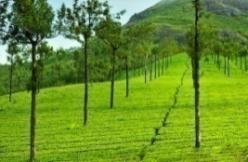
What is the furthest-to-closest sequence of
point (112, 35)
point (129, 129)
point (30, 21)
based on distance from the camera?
point (112, 35), point (129, 129), point (30, 21)

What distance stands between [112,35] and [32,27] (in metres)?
43.7

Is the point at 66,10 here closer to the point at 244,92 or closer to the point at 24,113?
the point at 24,113

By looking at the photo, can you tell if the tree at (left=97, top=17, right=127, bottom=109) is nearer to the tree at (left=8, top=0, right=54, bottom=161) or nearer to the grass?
the grass

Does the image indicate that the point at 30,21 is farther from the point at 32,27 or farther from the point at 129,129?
the point at 129,129

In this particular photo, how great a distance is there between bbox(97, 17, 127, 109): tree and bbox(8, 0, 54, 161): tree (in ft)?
89.5

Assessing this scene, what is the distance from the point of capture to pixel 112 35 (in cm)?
9556

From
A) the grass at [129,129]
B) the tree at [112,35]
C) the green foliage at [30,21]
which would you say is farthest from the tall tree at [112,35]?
the green foliage at [30,21]

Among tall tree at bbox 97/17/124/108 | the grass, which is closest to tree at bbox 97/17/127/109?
tall tree at bbox 97/17/124/108

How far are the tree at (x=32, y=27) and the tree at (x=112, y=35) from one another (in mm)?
27266

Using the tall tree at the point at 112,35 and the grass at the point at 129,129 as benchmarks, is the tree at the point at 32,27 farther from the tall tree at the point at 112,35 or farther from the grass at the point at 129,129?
the tall tree at the point at 112,35

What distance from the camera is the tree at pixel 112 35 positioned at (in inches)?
3204

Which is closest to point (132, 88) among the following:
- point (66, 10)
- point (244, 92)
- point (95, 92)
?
point (95, 92)

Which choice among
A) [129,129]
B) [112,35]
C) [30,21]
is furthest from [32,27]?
[112,35]

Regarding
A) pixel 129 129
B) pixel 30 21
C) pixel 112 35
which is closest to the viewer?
pixel 30 21
